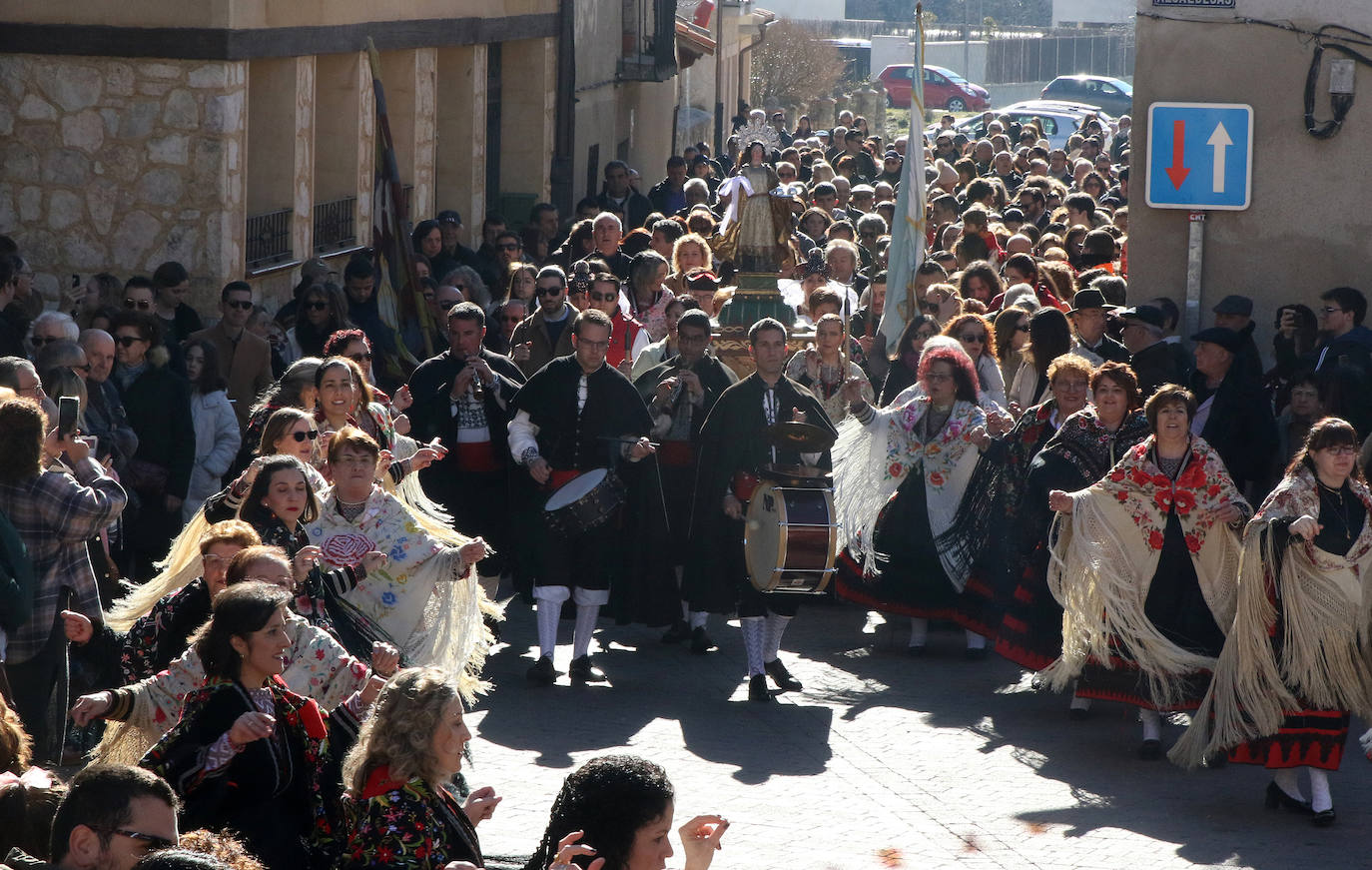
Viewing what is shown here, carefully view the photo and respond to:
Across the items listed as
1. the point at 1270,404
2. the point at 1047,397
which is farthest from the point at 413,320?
the point at 1270,404

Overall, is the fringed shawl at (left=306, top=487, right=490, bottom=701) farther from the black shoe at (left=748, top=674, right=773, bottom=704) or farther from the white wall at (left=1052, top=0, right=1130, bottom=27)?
the white wall at (left=1052, top=0, right=1130, bottom=27)

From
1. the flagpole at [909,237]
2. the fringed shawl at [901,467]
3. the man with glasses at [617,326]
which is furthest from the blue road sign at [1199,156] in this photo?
the man with glasses at [617,326]

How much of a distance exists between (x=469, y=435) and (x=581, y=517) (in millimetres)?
1155

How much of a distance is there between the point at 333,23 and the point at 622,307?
4.20m

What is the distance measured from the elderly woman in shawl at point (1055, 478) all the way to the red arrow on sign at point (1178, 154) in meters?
3.08

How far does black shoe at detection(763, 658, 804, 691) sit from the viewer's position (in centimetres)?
941

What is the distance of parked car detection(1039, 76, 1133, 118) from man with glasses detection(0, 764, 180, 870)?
53.5 meters

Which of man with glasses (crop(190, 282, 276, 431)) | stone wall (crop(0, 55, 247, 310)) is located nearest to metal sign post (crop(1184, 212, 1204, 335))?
man with glasses (crop(190, 282, 276, 431))

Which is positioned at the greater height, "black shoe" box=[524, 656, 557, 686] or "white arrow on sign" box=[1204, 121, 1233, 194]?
"white arrow on sign" box=[1204, 121, 1233, 194]

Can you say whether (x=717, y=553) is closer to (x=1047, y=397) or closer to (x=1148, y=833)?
(x=1047, y=397)

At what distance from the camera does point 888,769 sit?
27.0 feet

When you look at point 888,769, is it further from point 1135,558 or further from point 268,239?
point 268,239

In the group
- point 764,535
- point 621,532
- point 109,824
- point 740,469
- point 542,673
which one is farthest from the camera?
point 621,532

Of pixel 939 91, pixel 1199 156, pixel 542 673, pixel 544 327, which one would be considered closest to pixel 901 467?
pixel 542 673
